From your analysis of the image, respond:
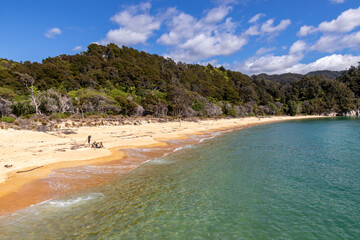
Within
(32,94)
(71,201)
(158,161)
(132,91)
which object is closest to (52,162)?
(71,201)

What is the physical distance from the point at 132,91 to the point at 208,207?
208 ft

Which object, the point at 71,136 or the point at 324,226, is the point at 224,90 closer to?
the point at 71,136

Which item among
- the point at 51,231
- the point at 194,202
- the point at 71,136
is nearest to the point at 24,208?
the point at 51,231

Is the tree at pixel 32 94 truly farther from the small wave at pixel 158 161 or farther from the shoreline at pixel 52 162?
the small wave at pixel 158 161

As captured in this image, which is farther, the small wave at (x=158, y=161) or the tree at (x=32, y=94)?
the tree at (x=32, y=94)

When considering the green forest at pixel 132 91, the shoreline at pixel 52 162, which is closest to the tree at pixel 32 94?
the green forest at pixel 132 91

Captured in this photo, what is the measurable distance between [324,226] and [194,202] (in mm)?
5288

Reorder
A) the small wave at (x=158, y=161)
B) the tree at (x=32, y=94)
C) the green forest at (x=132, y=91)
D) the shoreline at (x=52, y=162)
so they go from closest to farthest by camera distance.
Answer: the shoreline at (x=52, y=162) → the small wave at (x=158, y=161) → the tree at (x=32, y=94) → the green forest at (x=132, y=91)

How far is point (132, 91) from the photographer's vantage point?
6875cm

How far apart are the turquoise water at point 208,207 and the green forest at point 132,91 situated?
2659 centimetres

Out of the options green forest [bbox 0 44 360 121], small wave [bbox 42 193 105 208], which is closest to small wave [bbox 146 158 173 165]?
small wave [bbox 42 193 105 208]

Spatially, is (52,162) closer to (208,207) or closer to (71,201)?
(71,201)

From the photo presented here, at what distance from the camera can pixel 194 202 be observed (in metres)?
9.92

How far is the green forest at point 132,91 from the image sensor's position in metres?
41.5
